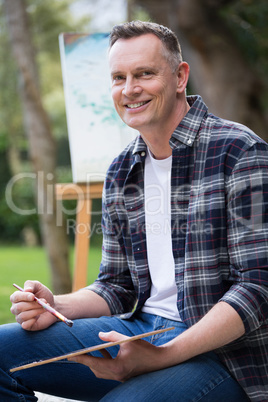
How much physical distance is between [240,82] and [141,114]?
423cm

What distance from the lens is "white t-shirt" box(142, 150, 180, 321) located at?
5.37 feet

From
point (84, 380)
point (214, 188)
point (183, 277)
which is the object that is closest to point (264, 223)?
point (214, 188)

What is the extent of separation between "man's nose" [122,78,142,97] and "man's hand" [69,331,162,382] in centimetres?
77

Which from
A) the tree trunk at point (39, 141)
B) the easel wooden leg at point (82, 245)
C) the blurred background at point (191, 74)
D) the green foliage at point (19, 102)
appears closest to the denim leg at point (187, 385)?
the easel wooden leg at point (82, 245)

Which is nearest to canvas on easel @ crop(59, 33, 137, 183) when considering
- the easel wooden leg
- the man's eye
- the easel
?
the easel

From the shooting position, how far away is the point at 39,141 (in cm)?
483

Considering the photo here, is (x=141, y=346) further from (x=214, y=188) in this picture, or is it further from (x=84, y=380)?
(x=214, y=188)

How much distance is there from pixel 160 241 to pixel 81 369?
45 centimetres

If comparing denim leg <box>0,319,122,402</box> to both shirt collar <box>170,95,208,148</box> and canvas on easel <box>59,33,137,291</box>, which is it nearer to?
shirt collar <box>170,95,208,148</box>

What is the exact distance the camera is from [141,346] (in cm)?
131

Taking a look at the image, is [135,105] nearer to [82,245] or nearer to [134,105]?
[134,105]

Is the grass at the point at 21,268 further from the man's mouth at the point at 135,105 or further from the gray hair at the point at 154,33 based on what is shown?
the gray hair at the point at 154,33

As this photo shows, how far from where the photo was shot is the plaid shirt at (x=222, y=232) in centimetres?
138

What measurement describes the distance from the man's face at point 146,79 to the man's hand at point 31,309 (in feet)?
2.00
